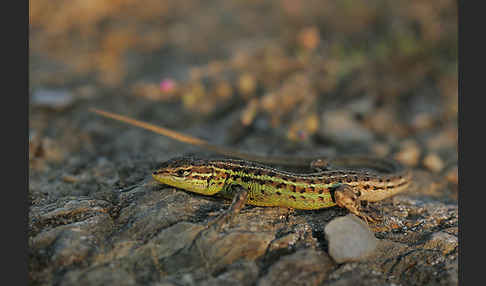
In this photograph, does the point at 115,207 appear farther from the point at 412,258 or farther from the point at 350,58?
the point at 350,58

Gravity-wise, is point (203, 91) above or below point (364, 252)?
above

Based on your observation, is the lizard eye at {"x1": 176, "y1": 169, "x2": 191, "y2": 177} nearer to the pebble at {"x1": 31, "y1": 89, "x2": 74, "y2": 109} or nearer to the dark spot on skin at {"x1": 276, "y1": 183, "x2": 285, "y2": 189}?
the dark spot on skin at {"x1": 276, "y1": 183, "x2": 285, "y2": 189}

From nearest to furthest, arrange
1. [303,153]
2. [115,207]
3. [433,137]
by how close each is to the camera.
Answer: [115,207], [303,153], [433,137]

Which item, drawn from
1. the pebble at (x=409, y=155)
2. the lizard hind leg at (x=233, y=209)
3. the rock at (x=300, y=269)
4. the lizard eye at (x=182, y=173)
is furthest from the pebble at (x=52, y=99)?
the pebble at (x=409, y=155)

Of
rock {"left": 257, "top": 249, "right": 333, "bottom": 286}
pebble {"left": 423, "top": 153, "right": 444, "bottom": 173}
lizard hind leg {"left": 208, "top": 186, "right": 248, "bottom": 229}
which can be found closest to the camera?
rock {"left": 257, "top": 249, "right": 333, "bottom": 286}

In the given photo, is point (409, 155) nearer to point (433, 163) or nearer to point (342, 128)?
point (433, 163)

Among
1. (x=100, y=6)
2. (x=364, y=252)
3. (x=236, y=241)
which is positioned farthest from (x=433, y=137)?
(x=100, y=6)

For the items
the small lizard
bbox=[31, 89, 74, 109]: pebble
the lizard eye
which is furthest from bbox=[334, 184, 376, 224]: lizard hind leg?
bbox=[31, 89, 74, 109]: pebble

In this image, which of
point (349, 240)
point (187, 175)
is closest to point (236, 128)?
point (187, 175)
